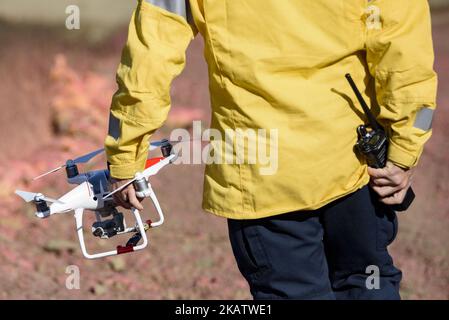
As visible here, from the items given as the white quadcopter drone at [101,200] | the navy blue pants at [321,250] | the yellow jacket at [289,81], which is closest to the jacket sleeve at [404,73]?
the yellow jacket at [289,81]

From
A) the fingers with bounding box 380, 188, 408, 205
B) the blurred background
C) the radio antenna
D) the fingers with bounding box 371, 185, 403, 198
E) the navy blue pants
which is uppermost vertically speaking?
the radio antenna

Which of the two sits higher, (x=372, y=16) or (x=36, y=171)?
(x=372, y=16)

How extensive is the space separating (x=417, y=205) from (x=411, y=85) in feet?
7.89

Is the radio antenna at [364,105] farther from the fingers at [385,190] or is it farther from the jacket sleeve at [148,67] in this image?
the jacket sleeve at [148,67]

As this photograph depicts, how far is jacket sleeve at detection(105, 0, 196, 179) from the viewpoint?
2.53 metres

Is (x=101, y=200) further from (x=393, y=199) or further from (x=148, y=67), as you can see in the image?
(x=393, y=199)

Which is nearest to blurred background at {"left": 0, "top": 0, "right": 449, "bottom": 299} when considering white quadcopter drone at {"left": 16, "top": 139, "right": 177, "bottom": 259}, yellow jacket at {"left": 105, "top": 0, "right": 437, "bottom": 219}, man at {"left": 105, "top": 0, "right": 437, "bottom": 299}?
white quadcopter drone at {"left": 16, "top": 139, "right": 177, "bottom": 259}

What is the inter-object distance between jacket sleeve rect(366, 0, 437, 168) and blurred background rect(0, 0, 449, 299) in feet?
5.33

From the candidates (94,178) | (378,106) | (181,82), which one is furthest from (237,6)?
(181,82)

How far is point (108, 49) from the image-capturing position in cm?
642

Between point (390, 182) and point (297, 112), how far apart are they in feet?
1.24

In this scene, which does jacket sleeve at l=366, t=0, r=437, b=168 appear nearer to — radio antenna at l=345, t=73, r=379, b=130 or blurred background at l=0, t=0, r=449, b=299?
radio antenna at l=345, t=73, r=379, b=130

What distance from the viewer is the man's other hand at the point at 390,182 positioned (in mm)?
2678

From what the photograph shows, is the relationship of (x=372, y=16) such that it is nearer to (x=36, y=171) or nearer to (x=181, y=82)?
(x=36, y=171)
